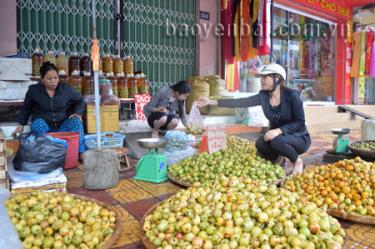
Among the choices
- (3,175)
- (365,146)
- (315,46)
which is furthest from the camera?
(315,46)

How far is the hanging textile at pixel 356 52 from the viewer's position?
891cm

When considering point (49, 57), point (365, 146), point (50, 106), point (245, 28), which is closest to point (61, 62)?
point (49, 57)

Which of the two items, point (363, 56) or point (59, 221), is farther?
point (363, 56)

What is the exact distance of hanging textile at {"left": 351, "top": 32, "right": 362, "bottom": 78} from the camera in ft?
29.2

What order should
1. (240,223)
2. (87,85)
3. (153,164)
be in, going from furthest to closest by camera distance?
(87,85) → (153,164) → (240,223)

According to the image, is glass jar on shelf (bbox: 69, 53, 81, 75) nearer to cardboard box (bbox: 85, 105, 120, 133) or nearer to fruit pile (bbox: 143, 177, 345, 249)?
cardboard box (bbox: 85, 105, 120, 133)

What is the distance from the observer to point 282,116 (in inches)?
119

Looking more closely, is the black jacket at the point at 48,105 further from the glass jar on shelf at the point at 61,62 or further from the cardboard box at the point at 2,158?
the cardboard box at the point at 2,158

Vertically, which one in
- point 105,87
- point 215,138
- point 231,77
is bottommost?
point 215,138

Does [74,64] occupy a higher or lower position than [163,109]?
higher

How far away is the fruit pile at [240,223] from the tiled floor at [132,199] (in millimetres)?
176

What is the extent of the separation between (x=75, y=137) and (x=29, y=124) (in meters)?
0.69

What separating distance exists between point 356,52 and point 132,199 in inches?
338

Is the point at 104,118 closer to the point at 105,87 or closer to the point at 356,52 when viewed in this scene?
the point at 105,87
